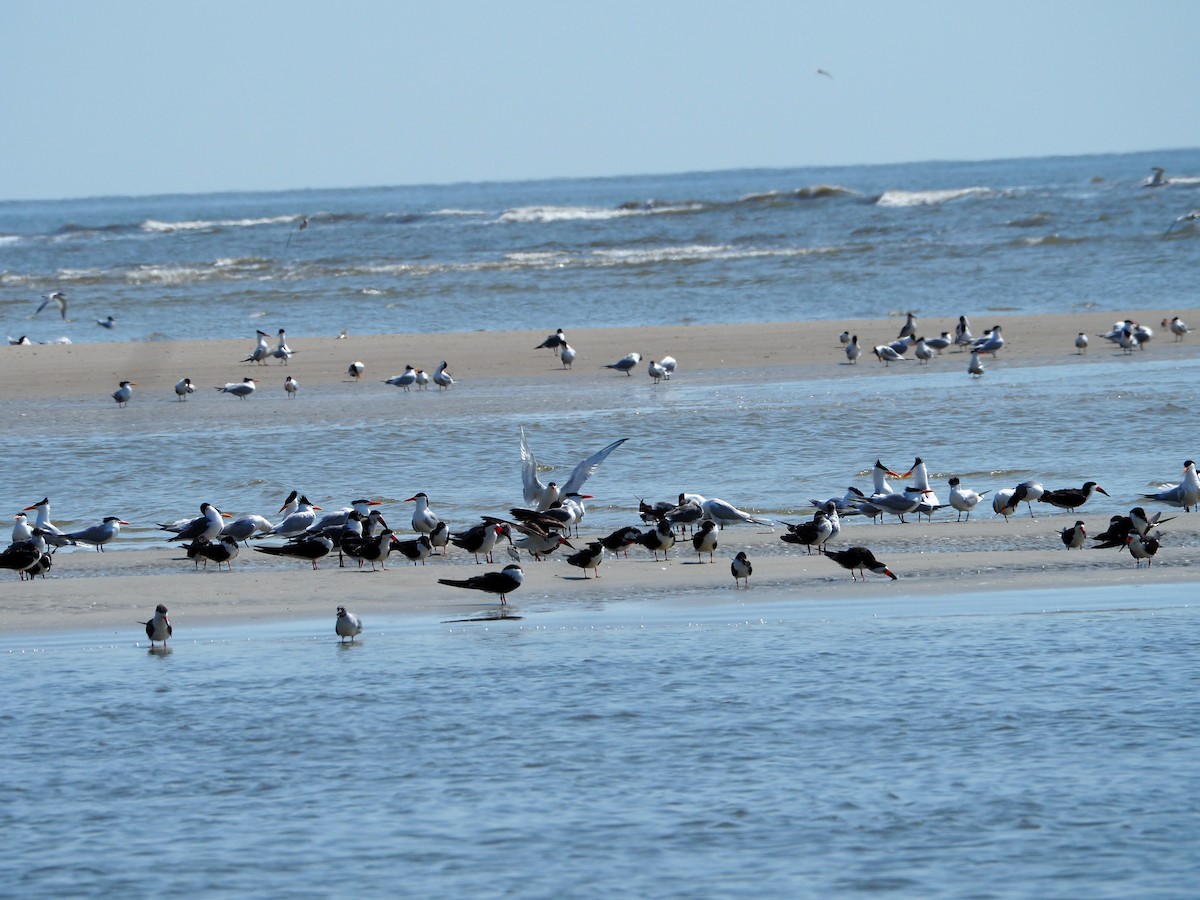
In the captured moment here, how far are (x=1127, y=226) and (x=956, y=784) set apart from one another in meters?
41.8

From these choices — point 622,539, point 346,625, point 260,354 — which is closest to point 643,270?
point 260,354

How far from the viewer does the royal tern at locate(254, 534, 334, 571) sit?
463 inches

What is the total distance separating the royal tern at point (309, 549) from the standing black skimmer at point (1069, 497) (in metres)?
5.62

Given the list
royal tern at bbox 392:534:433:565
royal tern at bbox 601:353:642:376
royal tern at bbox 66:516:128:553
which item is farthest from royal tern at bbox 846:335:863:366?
royal tern at bbox 66:516:128:553

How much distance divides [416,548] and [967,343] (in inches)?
574

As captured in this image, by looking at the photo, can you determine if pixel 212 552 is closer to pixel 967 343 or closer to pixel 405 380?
pixel 405 380

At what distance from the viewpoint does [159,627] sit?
9.58 metres

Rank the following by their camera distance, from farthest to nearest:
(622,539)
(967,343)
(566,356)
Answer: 1. (967,343)
2. (566,356)
3. (622,539)

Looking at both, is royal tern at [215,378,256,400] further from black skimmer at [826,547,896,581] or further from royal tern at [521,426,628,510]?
black skimmer at [826,547,896,581]

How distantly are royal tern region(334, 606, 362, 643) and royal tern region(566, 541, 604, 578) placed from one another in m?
2.07

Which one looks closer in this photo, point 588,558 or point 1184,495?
point 588,558

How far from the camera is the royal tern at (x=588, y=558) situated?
1123 centimetres

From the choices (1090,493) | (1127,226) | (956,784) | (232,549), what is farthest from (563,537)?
(1127,226)

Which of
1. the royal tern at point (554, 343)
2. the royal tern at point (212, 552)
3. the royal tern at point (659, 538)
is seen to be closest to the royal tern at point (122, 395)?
the royal tern at point (554, 343)
